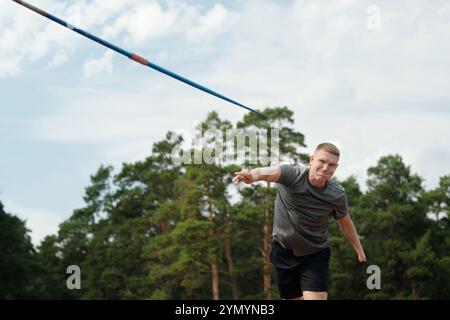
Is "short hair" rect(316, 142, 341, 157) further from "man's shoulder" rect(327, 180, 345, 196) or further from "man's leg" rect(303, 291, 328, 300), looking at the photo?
"man's leg" rect(303, 291, 328, 300)

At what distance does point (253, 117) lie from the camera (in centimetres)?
4116

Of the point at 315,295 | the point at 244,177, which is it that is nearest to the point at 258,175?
the point at 244,177

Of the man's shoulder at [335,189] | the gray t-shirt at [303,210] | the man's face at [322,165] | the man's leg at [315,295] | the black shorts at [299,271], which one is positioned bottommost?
the man's leg at [315,295]

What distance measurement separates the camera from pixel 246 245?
4319 cm

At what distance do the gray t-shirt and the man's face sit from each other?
0.48 ft

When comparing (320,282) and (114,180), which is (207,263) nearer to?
(114,180)

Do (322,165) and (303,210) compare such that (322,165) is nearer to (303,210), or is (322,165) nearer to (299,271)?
(303,210)

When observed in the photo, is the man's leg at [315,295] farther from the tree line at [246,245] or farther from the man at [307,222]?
the tree line at [246,245]

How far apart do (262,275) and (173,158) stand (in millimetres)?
10879

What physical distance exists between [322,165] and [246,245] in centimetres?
3662

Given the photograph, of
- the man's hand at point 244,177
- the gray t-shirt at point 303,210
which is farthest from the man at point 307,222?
the man's hand at point 244,177

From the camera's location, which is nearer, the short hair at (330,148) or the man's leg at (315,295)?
the short hair at (330,148)

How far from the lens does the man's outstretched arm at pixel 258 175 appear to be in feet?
20.4
